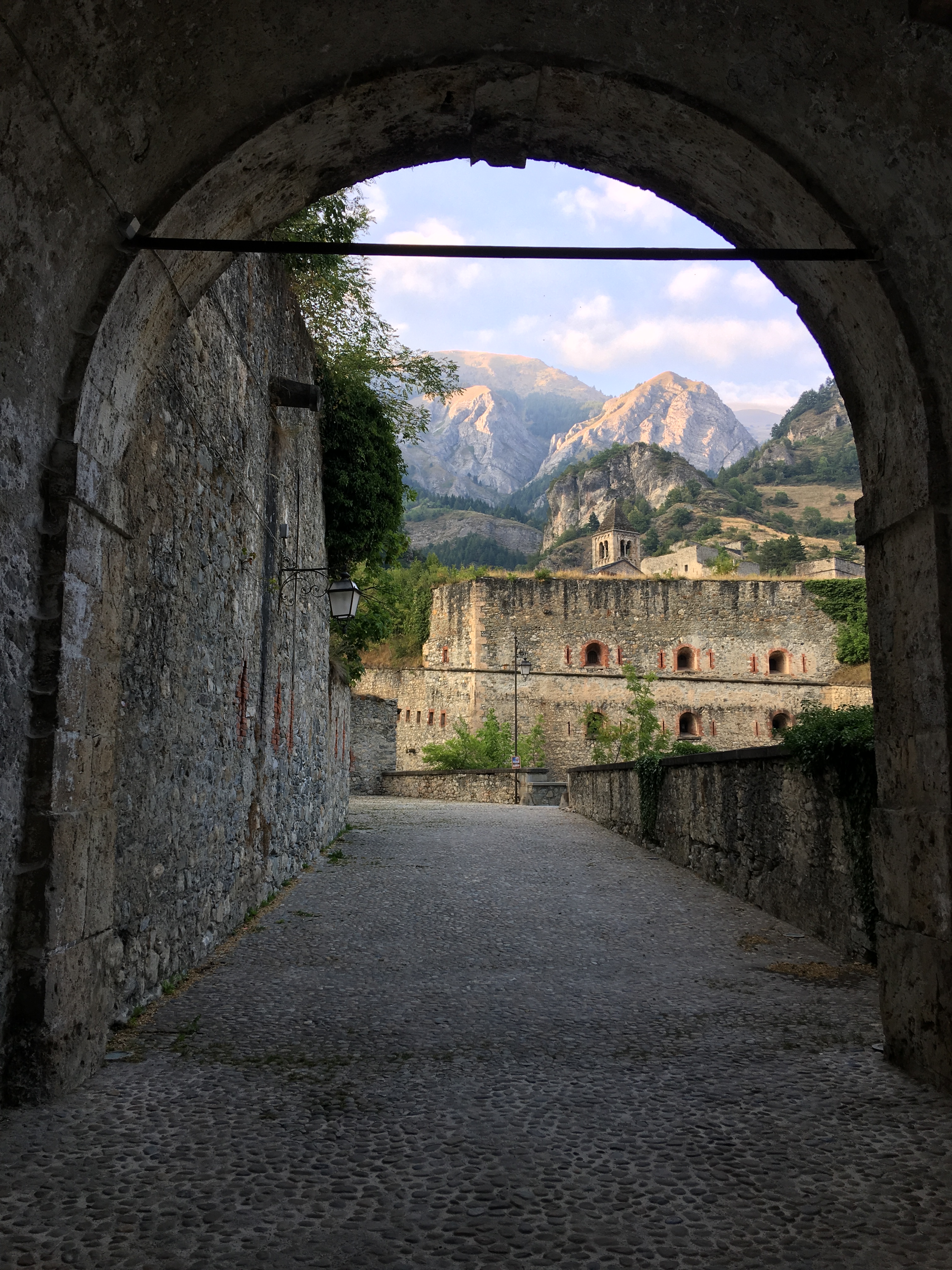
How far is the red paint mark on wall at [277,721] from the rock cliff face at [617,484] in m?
79.8

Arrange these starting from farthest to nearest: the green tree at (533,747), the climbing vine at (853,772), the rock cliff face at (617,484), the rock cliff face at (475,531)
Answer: the rock cliff face at (475,531)
the rock cliff face at (617,484)
the green tree at (533,747)
the climbing vine at (853,772)

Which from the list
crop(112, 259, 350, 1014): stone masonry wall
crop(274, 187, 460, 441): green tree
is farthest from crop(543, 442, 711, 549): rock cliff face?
crop(112, 259, 350, 1014): stone masonry wall

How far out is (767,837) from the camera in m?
6.54

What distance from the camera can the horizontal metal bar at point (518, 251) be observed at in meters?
3.03

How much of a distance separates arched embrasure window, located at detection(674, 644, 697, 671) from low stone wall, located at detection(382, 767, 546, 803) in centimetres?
1301

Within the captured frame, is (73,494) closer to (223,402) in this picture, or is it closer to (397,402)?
(223,402)

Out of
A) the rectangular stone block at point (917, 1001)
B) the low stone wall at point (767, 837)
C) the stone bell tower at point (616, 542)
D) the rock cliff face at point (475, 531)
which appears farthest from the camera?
the rock cliff face at point (475, 531)

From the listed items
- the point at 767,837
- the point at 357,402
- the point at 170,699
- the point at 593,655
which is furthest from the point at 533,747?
the point at 170,699

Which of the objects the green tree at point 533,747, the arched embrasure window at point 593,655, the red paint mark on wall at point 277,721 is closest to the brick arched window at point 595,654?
the arched embrasure window at point 593,655

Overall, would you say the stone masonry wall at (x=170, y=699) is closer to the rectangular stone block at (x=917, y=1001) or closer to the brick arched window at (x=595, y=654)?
the rectangular stone block at (x=917, y=1001)

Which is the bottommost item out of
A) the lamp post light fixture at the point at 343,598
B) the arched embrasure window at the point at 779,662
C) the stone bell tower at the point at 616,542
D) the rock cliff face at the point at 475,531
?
the lamp post light fixture at the point at 343,598

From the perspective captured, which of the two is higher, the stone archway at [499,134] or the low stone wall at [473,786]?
the stone archway at [499,134]

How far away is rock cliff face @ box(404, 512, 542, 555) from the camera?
346 feet

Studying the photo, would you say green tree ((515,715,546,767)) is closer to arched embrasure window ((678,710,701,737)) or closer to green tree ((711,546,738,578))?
arched embrasure window ((678,710,701,737))
